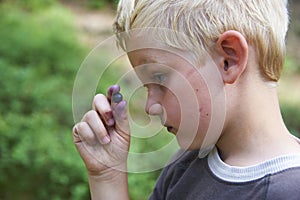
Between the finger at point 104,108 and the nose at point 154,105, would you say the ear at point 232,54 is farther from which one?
the finger at point 104,108

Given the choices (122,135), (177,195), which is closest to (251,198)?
(177,195)

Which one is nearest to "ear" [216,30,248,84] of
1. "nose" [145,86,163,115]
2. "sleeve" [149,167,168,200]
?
"nose" [145,86,163,115]

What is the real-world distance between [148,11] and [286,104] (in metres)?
3.24

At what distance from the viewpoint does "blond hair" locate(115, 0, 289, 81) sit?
1.06m

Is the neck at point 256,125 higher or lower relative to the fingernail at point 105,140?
higher

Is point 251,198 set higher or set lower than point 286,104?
higher

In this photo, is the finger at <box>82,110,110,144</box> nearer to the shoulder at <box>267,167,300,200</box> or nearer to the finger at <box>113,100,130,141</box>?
the finger at <box>113,100,130,141</box>

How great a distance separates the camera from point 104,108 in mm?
1218

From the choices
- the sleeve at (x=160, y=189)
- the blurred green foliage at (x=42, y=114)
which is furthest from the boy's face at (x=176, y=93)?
the blurred green foliage at (x=42, y=114)

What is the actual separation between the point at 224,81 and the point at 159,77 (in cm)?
11

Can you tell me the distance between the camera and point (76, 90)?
125 centimetres

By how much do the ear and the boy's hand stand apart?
0.24 metres

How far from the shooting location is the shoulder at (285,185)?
1.01 m

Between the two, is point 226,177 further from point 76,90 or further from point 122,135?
point 76,90
